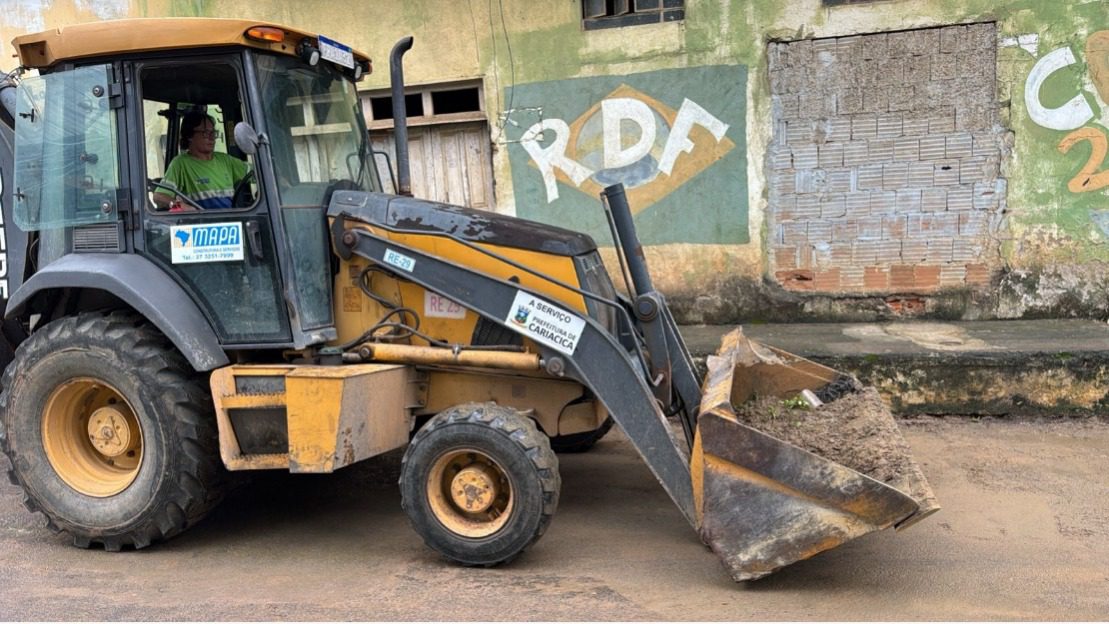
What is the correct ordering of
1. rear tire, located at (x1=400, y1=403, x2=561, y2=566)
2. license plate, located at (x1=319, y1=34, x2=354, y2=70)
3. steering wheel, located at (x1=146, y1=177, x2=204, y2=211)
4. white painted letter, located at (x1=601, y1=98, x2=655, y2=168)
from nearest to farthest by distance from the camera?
rear tire, located at (x1=400, y1=403, x2=561, y2=566)
steering wheel, located at (x1=146, y1=177, x2=204, y2=211)
license plate, located at (x1=319, y1=34, x2=354, y2=70)
white painted letter, located at (x1=601, y1=98, x2=655, y2=168)

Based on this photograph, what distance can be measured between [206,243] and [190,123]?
79 centimetres

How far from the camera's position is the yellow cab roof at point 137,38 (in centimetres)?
437

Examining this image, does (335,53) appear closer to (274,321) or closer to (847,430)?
(274,321)

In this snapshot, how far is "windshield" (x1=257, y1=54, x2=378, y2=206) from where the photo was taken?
4.60 m

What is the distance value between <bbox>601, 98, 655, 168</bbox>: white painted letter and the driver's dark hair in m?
4.64

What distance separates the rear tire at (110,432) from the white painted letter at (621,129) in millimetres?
5215

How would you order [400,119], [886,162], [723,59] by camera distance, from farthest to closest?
[723,59] → [886,162] → [400,119]

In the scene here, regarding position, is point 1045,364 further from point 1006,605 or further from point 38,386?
point 38,386

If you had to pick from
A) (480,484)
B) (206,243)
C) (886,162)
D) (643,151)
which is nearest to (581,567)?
(480,484)

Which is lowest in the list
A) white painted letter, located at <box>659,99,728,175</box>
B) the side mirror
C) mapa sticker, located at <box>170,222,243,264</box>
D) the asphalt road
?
the asphalt road

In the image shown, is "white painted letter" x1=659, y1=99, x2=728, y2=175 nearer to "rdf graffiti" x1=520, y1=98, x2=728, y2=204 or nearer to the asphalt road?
"rdf graffiti" x1=520, y1=98, x2=728, y2=204

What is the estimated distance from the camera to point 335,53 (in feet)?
16.2

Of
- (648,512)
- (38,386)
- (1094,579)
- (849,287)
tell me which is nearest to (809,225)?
(849,287)

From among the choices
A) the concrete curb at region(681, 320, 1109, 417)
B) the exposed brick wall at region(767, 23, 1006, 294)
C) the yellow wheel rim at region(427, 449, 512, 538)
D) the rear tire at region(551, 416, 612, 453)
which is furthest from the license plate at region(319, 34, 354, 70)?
the exposed brick wall at region(767, 23, 1006, 294)
